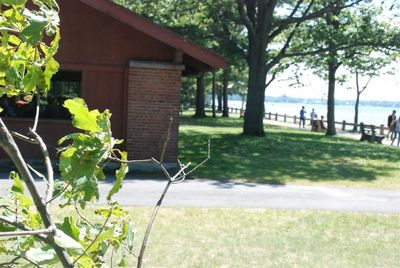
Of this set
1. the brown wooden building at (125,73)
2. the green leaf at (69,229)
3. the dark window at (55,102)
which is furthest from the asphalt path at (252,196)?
the green leaf at (69,229)

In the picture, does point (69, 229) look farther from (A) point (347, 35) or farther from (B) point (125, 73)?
(A) point (347, 35)

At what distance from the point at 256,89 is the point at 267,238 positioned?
1668 centimetres

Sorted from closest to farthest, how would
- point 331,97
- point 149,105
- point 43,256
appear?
point 43,256, point 149,105, point 331,97

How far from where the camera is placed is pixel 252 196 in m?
11.3

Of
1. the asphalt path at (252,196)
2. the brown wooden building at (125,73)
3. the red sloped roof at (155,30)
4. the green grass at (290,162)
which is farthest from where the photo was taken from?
the brown wooden building at (125,73)

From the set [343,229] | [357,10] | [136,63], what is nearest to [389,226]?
[343,229]

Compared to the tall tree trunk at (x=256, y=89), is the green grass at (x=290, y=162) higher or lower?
lower

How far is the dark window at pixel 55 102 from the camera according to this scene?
47.9 feet

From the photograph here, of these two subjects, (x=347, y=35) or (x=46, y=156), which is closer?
(x=46, y=156)

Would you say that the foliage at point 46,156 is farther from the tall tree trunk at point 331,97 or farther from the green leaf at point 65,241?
the tall tree trunk at point 331,97

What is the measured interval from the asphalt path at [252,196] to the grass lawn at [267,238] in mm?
694

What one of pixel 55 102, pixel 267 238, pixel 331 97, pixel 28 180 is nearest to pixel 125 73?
pixel 55 102

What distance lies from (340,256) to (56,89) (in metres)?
11.5

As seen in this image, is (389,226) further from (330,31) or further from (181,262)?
(330,31)
